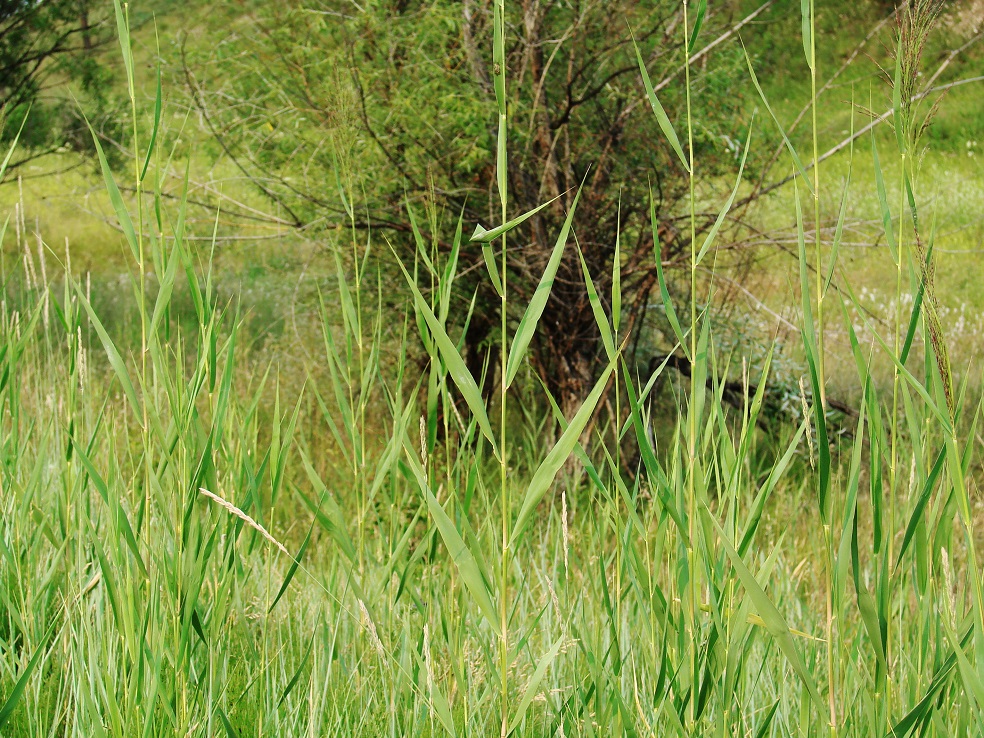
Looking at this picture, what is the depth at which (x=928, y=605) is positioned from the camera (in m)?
1.10

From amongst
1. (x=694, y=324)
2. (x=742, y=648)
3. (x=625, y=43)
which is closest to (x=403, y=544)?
(x=742, y=648)

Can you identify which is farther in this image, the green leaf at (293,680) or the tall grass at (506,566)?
the green leaf at (293,680)

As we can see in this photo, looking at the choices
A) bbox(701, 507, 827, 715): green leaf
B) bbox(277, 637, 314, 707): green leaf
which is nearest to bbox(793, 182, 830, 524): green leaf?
bbox(701, 507, 827, 715): green leaf

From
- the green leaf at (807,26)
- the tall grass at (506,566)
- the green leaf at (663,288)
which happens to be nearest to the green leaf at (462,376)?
the tall grass at (506,566)

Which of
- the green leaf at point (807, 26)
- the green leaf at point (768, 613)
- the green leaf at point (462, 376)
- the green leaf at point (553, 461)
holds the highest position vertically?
the green leaf at point (807, 26)

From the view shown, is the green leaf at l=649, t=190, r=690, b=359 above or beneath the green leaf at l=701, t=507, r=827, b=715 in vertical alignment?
above

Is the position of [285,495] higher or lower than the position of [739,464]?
lower

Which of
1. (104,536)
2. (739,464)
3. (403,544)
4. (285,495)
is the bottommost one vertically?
(285,495)

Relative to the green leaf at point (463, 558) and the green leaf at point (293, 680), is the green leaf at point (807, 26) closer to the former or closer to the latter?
the green leaf at point (463, 558)

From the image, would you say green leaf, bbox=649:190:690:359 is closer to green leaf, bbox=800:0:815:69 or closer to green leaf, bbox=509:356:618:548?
green leaf, bbox=509:356:618:548

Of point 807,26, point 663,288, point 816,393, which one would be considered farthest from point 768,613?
point 807,26

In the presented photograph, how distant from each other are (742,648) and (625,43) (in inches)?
114

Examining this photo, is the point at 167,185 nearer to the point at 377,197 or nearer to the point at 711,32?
the point at 377,197

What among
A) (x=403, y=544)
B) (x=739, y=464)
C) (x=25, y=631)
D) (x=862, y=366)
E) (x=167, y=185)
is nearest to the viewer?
(x=862, y=366)
